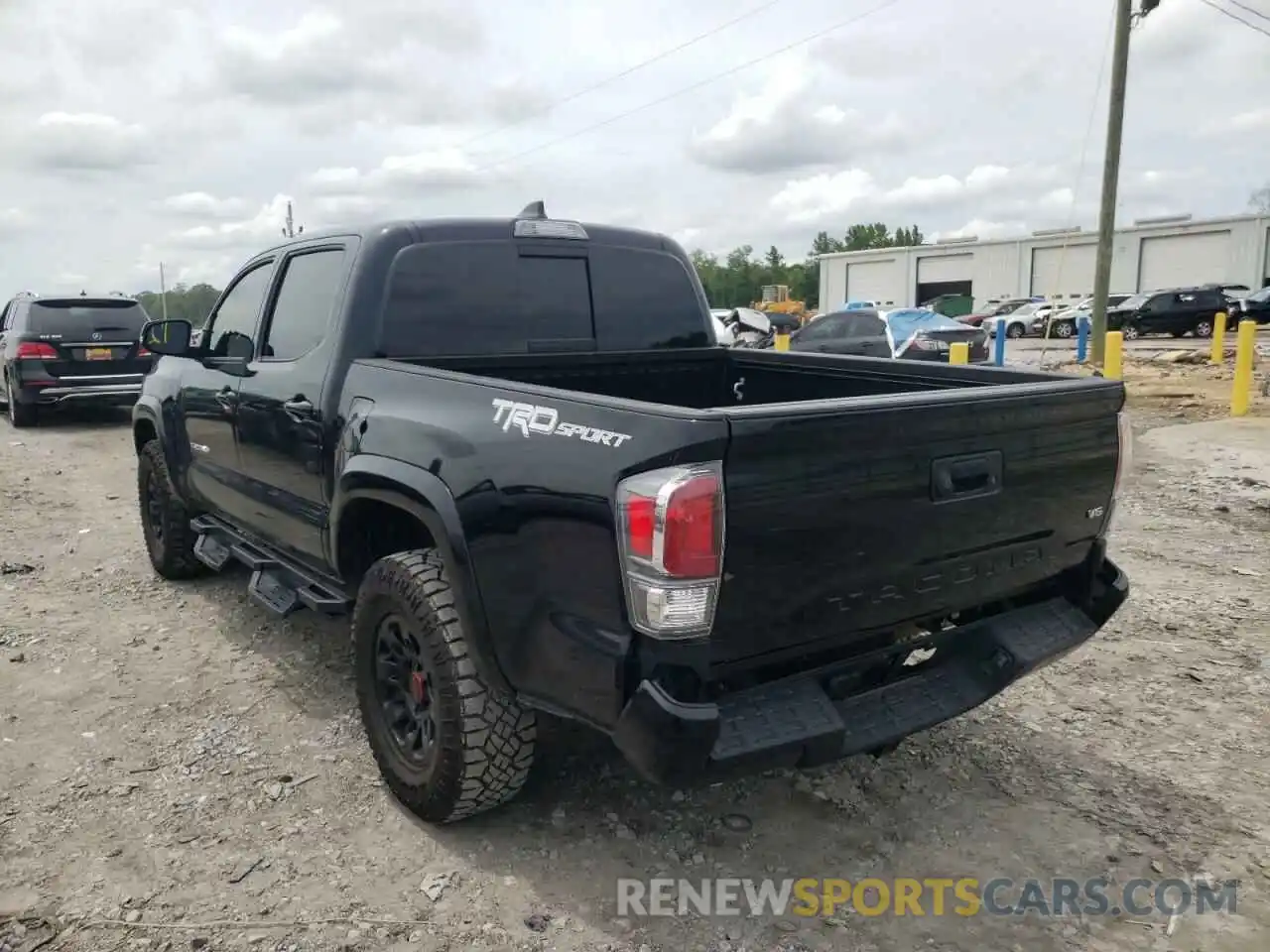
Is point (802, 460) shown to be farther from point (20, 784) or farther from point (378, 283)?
point (20, 784)

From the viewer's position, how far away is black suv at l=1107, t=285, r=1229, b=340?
98.6ft

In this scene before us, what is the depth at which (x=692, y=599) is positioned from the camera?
2291 mm

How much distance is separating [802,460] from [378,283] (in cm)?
202

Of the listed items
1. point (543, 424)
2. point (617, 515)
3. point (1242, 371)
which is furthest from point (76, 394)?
point (1242, 371)

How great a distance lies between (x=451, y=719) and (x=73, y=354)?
39.1ft

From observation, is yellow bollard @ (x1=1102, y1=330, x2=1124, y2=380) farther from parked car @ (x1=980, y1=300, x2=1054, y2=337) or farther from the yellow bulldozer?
the yellow bulldozer

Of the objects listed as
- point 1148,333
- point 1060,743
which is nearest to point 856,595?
point 1060,743

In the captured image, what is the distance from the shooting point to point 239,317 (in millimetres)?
4906

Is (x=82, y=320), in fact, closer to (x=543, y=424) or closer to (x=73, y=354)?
(x=73, y=354)

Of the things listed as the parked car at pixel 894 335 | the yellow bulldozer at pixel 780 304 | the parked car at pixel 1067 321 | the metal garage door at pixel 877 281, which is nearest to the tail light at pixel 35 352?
the parked car at pixel 894 335

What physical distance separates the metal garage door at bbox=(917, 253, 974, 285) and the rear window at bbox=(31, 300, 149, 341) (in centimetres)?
5330

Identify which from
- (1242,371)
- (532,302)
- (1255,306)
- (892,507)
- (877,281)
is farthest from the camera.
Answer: (877,281)

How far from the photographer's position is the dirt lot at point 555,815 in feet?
8.75

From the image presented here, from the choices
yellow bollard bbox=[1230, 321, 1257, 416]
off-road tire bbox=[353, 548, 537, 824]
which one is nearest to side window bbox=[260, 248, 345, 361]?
off-road tire bbox=[353, 548, 537, 824]
